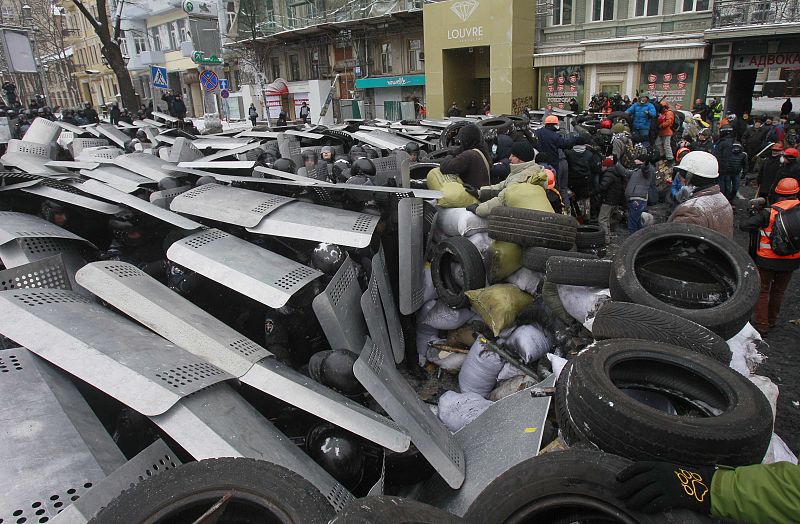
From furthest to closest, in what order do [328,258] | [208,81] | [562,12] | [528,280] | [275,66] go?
[275,66]
[562,12]
[208,81]
[528,280]
[328,258]

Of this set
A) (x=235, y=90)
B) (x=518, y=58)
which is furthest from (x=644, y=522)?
(x=235, y=90)

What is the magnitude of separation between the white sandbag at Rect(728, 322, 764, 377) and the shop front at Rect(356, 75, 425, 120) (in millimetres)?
22646

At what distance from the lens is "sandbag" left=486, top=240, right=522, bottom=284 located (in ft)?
13.2

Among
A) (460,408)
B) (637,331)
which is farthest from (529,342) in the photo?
(637,331)

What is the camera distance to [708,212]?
4.02 metres

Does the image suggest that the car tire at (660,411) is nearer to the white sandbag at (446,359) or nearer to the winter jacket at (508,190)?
the white sandbag at (446,359)

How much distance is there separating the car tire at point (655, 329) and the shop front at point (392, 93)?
899 inches

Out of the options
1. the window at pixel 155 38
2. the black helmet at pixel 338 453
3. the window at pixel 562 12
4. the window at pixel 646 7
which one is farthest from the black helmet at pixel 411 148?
the window at pixel 155 38

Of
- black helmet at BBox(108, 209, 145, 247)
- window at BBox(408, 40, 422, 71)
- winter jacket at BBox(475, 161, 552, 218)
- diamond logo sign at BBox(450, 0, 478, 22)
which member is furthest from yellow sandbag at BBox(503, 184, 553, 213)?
window at BBox(408, 40, 422, 71)

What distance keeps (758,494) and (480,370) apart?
2.26 m

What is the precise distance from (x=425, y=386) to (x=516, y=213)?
1.65m

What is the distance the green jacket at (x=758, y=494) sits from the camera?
56.7 inches

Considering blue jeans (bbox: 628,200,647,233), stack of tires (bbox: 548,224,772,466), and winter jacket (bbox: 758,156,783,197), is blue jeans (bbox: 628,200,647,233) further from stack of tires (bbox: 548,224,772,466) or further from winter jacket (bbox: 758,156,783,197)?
stack of tires (bbox: 548,224,772,466)

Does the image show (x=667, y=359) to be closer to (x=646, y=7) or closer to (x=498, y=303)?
(x=498, y=303)
